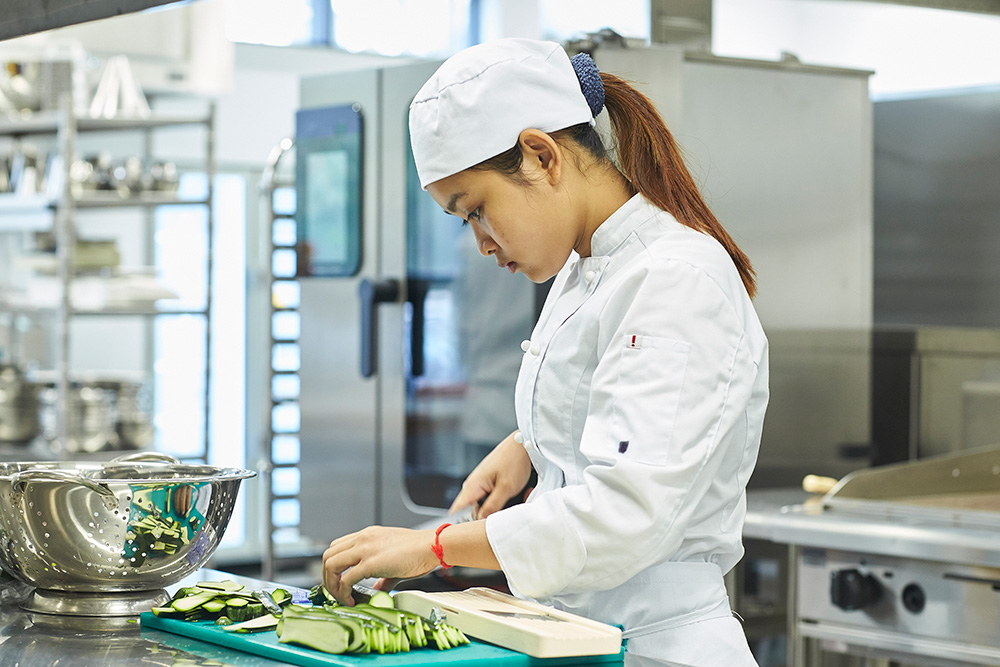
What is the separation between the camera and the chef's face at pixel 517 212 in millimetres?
1215

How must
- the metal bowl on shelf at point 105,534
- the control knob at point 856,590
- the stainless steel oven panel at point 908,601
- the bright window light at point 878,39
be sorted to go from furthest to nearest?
the bright window light at point 878,39
the control knob at point 856,590
the stainless steel oven panel at point 908,601
the metal bowl on shelf at point 105,534

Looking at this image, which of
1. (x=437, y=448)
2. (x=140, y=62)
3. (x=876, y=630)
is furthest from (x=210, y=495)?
(x=140, y=62)

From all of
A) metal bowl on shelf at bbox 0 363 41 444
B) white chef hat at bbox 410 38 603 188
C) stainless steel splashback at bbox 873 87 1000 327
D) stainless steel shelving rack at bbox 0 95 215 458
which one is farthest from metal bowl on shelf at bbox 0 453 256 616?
metal bowl on shelf at bbox 0 363 41 444

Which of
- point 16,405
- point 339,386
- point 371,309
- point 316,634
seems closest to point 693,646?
point 316,634

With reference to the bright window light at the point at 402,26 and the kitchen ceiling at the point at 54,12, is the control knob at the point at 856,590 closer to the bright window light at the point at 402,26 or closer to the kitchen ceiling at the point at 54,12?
the kitchen ceiling at the point at 54,12

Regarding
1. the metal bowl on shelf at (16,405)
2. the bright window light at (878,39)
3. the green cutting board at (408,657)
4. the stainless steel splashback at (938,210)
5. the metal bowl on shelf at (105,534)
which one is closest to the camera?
the green cutting board at (408,657)

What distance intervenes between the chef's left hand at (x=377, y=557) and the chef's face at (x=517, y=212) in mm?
317

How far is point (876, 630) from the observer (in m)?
2.15

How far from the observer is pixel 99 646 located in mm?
1108

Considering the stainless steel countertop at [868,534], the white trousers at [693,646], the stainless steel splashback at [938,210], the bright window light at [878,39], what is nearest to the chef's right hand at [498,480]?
the white trousers at [693,646]

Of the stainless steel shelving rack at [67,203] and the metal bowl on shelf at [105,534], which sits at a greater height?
the stainless steel shelving rack at [67,203]

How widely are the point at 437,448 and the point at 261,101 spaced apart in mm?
3712

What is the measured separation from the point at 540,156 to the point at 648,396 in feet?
0.95

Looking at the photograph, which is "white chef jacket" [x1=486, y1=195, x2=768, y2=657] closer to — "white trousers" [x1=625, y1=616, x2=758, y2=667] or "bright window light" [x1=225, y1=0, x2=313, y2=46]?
"white trousers" [x1=625, y1=616, x2=758, y2=667]
